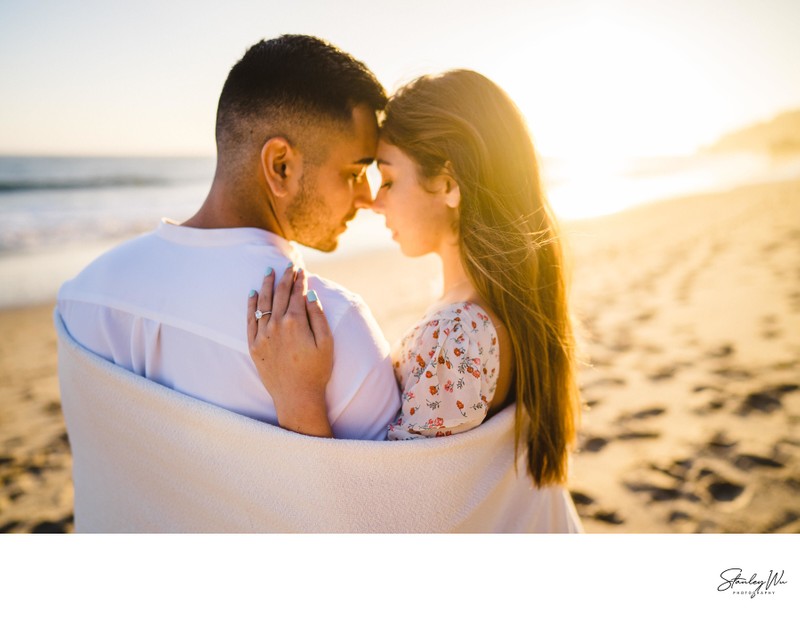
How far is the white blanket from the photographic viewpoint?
1.42m

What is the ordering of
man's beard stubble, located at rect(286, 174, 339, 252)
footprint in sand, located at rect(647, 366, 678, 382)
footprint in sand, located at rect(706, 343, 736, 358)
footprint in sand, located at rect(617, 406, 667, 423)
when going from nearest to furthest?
man's beard stubble, located at rect(286, 174, 339, 252) < footprint in sand, located at rect(617, 406, 667, 423) < footprint in sand, located at rect(647, 366, 678, 382) < footprint in sand, located at rect(706, 343, 736, 358)

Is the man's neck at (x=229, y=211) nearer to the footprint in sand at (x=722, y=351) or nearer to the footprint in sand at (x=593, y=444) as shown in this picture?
the footprint in sand at (x=593, y=444)

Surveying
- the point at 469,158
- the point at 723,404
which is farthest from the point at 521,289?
the point at 723,404

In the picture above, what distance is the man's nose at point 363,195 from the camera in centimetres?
213

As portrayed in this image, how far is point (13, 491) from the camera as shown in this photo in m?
2.97

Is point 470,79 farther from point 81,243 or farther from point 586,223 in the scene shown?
point 586,223

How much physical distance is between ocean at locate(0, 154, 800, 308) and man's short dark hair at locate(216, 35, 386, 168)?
0.56m

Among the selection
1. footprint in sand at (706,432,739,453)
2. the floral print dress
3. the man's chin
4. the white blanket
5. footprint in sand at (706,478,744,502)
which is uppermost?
the man's chin

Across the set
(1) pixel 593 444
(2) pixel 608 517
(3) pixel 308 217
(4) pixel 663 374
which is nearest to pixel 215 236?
(3) pixel 308 217

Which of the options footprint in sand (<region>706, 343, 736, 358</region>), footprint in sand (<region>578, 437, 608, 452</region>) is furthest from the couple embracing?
footprint in sand (<region>706, 343, 736, 358</region>)

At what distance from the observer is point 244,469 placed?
1.46 metres

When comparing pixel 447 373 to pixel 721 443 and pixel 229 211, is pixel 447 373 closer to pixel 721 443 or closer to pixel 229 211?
pixel 229 211

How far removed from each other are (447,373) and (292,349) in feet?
1.55

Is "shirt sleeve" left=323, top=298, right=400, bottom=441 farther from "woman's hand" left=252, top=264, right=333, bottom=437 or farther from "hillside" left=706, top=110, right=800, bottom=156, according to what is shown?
"hillside" left=706, top=110, right=800, bottom=156
